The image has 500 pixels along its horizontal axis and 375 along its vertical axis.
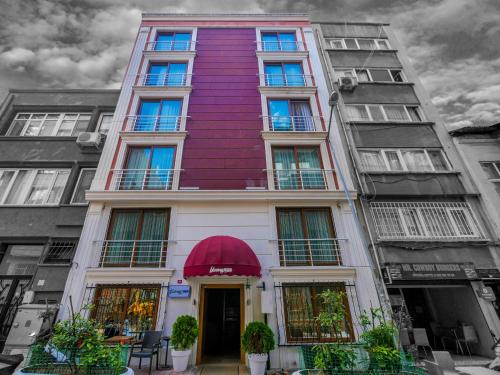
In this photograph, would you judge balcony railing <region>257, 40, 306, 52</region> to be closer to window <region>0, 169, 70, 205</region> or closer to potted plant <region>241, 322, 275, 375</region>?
window <region>0, 169, 70, 205</region>

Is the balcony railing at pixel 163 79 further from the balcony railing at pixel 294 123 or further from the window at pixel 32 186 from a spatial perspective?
the window at pixel 32 186

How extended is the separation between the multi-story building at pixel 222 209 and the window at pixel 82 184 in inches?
45.7

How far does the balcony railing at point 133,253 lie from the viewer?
1005 cm

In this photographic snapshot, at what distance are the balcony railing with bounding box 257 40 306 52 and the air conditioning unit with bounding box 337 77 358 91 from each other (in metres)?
4.04

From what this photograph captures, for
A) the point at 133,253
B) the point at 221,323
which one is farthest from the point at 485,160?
the point at 133,253

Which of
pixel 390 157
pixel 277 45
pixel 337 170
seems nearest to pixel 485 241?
pixel 390 157

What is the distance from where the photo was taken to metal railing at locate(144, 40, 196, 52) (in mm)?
16688

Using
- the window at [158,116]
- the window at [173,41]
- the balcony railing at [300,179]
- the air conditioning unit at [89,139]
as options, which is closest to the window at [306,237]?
the balcony railing at [300,179]

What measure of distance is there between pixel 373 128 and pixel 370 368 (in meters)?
11.5

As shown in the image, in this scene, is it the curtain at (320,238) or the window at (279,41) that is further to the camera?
the window at (279,41)

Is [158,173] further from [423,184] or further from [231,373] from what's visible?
[423,184]

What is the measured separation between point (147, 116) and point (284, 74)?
8839 mm

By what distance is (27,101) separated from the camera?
46.2 ft

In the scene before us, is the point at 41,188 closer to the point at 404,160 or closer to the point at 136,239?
the point at 136,239
